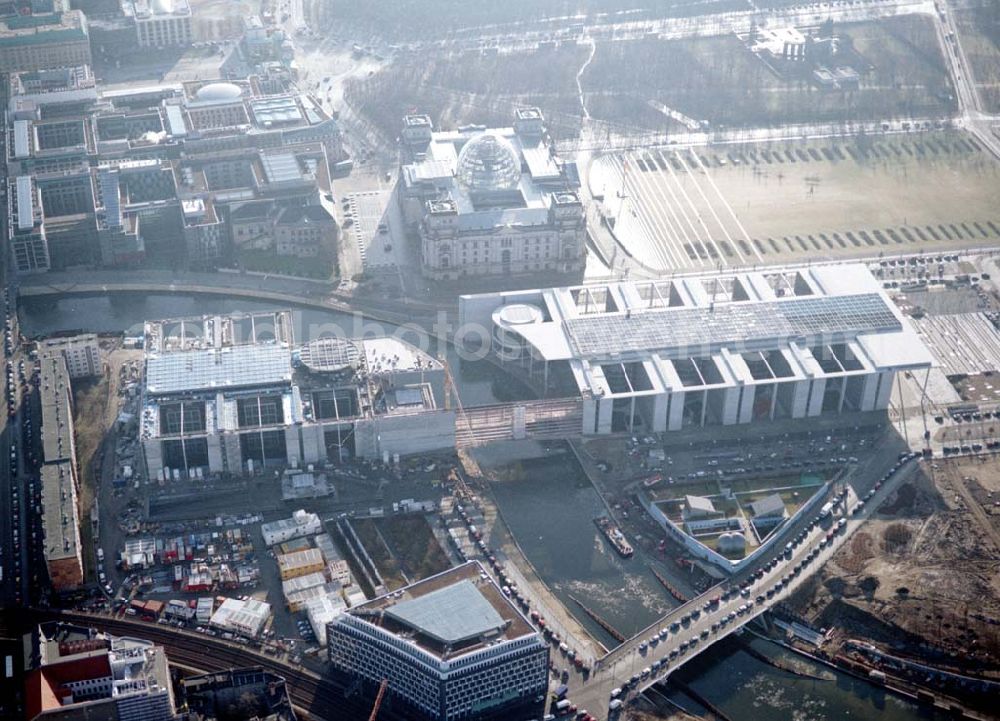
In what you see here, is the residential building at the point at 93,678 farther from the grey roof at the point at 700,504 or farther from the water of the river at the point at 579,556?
the grey roof at the point at 700,504

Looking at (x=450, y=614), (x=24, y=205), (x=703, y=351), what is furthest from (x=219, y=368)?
(x=703, y=351)

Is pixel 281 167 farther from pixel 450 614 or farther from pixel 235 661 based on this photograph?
pixel 450 614

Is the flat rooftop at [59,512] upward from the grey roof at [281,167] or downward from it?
downward

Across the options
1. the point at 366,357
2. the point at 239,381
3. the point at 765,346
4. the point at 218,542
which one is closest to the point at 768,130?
the point at 765,346

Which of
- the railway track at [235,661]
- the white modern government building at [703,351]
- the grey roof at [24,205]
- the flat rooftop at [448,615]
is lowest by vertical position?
the railway track at [235,661]

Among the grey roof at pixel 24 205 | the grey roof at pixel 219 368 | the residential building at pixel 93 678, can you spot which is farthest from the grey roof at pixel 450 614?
the grey roof at pixel 24 205
